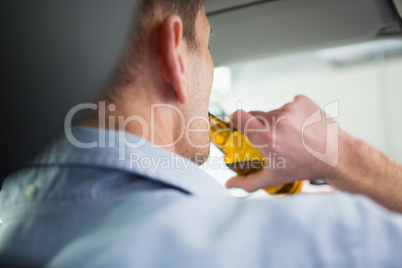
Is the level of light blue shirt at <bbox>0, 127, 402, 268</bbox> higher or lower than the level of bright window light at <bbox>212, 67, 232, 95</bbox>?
lower

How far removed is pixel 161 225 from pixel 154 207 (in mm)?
30

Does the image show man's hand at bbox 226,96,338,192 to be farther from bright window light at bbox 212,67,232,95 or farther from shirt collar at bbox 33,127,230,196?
shirt collar at bbox 33,127,230,196

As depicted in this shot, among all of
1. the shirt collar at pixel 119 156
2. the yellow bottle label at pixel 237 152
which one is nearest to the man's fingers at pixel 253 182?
the yellow bottle label at pixel 237 152

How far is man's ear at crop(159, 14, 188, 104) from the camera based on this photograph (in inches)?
26.9

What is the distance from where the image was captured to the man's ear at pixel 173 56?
684mm

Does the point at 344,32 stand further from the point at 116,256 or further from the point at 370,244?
the point at 116,256

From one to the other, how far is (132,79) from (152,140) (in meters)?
0.11

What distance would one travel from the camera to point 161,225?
1.54 ft

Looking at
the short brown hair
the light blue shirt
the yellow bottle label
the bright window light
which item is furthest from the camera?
the bright window light

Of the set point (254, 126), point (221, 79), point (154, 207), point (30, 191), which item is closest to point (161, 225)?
point (154, 207)

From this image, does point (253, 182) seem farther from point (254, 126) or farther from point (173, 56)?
point (173, 56)

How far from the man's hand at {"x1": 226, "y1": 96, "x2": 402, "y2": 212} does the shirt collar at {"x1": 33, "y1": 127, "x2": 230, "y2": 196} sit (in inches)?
14.0

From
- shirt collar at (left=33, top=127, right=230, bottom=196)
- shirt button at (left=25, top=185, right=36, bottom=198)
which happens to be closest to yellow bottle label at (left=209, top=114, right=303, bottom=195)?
shirt collar at (left=33, top=127, right=230, bottom=196)

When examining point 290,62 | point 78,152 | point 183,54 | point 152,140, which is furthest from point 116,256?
point 290,62
